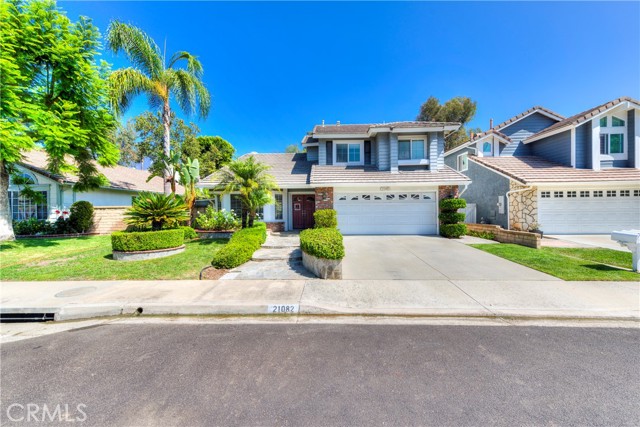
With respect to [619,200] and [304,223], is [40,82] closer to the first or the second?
[304,223]

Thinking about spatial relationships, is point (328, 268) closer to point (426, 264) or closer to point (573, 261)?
point (426, 264)

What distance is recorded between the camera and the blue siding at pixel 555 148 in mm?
13977

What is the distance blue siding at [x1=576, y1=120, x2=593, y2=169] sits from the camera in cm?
1355

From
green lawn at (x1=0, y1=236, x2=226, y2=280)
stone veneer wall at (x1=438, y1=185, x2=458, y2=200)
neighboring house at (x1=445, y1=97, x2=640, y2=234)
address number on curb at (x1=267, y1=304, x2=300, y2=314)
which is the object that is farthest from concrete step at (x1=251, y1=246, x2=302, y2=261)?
neighboring house at (x1=445, y1=97, x2=640, y2=234)

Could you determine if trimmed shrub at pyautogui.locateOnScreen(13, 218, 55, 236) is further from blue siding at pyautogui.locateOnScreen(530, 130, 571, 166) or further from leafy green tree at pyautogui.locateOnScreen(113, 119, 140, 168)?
blue siding at pyautogui.locateOnScreen(530, 130, 571, 166)

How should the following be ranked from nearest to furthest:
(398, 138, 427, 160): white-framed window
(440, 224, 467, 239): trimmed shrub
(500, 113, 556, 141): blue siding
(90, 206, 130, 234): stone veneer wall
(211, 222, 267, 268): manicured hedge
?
(211, 222, 267, 268): manicured hedge, (440, 224, 467, 239): trimmed shrub, (90, 206, 130, 234): stone veneer wall, (398, 138, 427, 160): white-framed window, (500, 113, 556, 141): blue siding

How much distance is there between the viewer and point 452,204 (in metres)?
11.8

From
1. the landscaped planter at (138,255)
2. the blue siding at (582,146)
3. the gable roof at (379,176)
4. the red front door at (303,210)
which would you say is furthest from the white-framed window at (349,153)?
the blue siding at (582,146)

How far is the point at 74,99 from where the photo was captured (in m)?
9.65

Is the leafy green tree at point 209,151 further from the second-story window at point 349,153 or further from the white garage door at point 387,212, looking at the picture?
the white garage door at point 387,212

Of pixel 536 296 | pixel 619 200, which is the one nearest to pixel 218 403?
pixel 536 296

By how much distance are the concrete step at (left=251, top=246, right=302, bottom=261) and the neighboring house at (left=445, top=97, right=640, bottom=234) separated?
40.6 ft

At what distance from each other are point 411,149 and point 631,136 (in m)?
12.1

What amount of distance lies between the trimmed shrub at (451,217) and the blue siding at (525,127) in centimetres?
968
